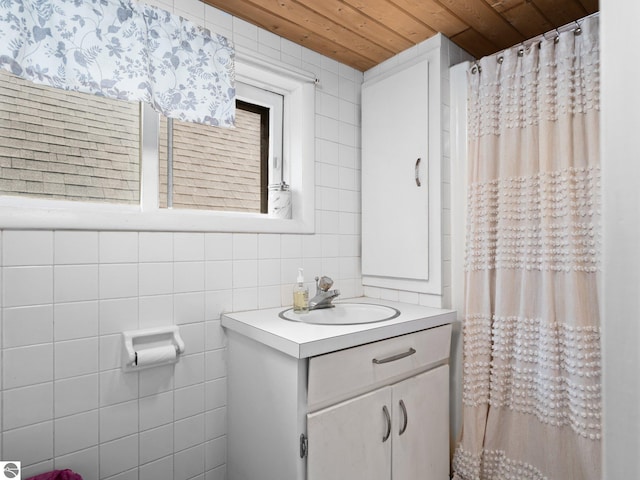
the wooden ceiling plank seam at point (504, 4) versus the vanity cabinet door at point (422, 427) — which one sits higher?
the wooden ceiling plank seam at point (504, 4)

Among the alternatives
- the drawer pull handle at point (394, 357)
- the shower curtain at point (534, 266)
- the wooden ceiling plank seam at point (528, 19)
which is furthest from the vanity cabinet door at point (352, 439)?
the wooden ceiling plank seam at point (528, 19)

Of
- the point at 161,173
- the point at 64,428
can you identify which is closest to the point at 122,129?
the point at 161,173

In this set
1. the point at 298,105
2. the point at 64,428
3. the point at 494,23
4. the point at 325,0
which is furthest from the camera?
the point at 298,105

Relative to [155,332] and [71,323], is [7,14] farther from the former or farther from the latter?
[155,332]

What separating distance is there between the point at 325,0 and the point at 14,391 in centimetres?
179

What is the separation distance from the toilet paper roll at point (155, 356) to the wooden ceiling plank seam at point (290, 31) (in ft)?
4.62

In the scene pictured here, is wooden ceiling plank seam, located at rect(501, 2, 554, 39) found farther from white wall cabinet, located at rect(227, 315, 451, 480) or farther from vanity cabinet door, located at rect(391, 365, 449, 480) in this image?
vanity cabinet door, located at rect(391, 365, 449, 480)

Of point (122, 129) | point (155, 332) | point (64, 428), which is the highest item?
point (122, 129)

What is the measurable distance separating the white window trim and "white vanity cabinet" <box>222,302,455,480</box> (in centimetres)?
44

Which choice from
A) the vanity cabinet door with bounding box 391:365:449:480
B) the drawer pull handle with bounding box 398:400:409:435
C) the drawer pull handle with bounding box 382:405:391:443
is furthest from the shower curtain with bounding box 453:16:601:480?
the drawer pull handle with bounding box 382:405:391:443

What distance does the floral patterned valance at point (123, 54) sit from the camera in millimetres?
1126

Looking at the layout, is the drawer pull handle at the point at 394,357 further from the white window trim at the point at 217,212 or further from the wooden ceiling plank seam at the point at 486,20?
the wooden ceiling plank seam at the point at 486,20

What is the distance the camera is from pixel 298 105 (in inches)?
73.9

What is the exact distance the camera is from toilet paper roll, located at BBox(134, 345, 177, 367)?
1281mm
